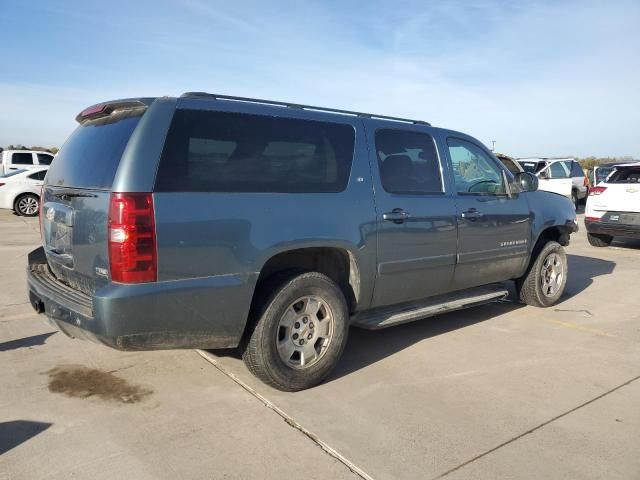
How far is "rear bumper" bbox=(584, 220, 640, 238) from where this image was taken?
31.2 ft

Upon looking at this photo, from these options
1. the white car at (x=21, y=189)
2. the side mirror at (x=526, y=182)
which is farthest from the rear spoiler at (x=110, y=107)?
the white car at (x=21, y=189)

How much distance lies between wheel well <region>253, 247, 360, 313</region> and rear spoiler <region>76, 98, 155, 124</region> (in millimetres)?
1272

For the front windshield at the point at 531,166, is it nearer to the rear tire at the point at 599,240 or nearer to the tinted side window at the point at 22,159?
the rear tire at the point at 599,240

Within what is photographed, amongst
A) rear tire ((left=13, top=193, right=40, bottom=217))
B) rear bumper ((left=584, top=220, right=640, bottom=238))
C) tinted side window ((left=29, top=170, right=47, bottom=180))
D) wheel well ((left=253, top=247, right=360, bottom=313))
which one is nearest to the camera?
Answer: wheel well ((left=253, top=247, right=360, bottom=313))

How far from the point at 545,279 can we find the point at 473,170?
1.83 m

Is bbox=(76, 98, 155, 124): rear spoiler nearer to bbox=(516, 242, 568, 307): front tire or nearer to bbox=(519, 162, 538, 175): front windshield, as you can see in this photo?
bbox=(516, 242, 568, 307): front tire

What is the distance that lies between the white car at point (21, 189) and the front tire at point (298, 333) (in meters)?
13.6

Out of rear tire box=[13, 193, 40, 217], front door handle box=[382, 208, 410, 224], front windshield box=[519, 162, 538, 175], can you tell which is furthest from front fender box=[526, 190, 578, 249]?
rear tire box=[13, 193, 40, 217]

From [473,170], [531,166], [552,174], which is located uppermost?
[531,166]

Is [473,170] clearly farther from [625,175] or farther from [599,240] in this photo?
[599,240]

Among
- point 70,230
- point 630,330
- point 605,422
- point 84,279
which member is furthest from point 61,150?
point 630,330

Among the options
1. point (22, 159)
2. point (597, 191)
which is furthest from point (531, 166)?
point (22, 159)

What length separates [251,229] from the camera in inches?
129

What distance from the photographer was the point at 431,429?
10.5 ft
